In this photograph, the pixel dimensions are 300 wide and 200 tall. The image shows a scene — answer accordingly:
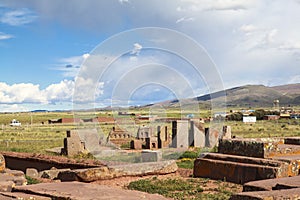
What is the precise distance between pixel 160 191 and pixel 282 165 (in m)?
2.63

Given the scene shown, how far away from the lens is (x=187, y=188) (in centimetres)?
980

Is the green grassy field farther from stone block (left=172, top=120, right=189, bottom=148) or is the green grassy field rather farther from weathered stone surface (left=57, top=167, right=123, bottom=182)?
weathered stone surface (left=57, top=167, right=123, bottom=182)

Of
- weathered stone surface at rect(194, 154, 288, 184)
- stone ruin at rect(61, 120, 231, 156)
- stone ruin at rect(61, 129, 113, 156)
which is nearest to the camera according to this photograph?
weathered stone surface at rect(194, 154, 288, 184)

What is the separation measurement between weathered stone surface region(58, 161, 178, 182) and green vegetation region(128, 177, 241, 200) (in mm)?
644

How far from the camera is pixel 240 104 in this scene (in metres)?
168

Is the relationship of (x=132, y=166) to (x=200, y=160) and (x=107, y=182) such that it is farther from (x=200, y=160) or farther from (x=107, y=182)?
(x=200, y=160)

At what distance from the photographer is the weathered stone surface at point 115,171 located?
10.6m

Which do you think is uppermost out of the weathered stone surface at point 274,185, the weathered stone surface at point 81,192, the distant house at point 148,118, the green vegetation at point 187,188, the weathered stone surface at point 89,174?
the distant house at point 148,118

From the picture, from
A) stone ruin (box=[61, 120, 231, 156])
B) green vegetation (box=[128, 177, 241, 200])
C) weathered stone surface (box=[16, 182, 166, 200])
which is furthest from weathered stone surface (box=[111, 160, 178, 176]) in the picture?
stone ruin (box=[61, 120, 231, 156])

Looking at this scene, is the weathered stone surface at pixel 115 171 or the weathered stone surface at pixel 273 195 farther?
the weathered stone surface at pixel 115 171

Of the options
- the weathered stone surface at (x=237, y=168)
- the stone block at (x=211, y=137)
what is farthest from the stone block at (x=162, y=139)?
the weathered stone surface at (x=237, y=168)

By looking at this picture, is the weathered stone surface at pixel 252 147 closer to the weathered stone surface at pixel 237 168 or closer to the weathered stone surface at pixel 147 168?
the weathered stone surface at pixel 237 168

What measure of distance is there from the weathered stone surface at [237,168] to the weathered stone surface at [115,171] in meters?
1.23

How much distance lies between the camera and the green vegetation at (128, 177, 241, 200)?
29.3 ft
